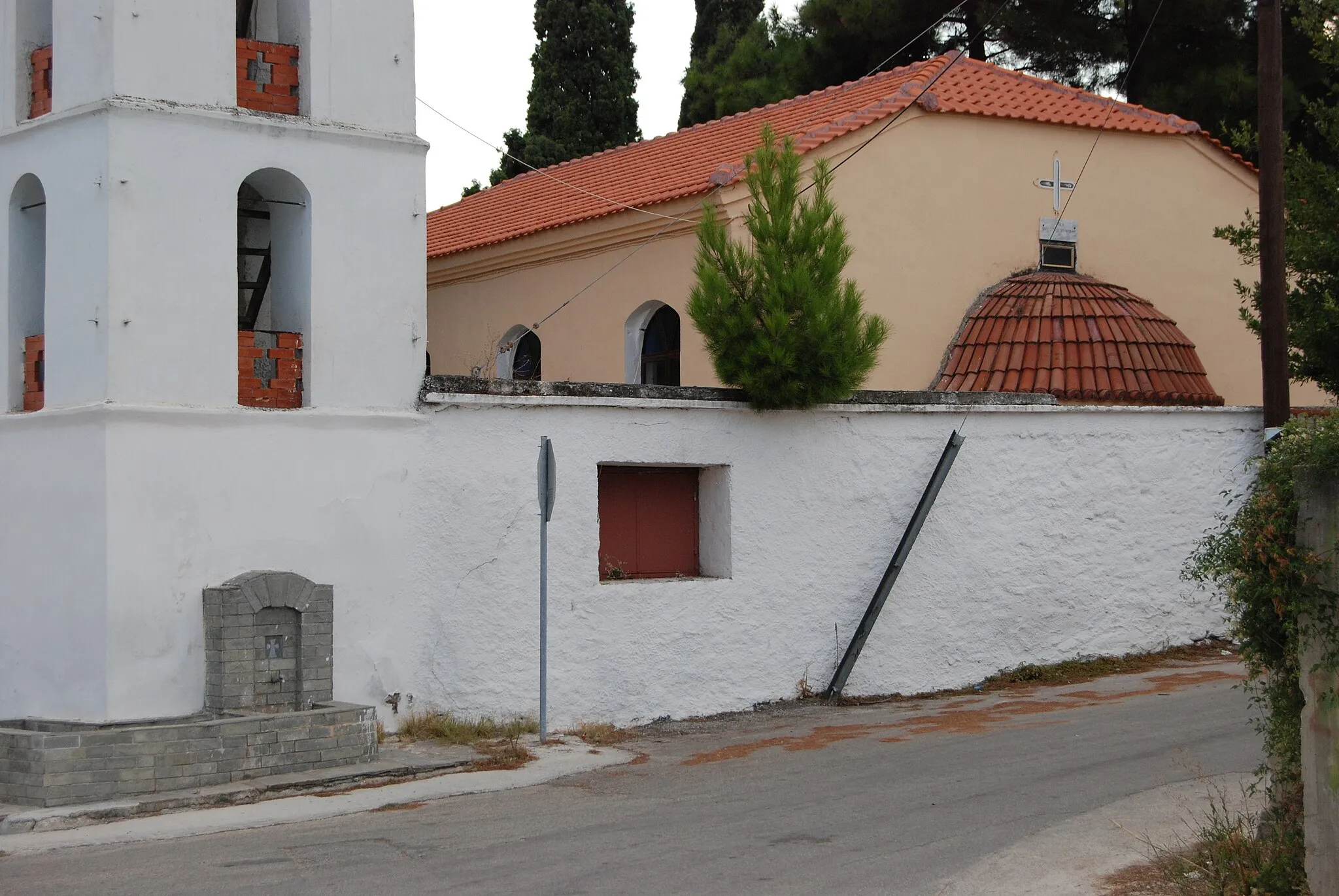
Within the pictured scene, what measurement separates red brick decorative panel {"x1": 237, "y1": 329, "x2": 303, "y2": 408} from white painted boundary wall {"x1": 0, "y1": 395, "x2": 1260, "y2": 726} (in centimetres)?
30

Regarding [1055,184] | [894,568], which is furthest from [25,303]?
[1055,184]

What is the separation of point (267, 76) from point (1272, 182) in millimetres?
9379

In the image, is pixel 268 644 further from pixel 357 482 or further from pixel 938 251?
pixel 938 251

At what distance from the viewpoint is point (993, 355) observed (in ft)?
57.0

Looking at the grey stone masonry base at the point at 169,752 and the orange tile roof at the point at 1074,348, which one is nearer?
the grey stone masonry base at the point at 169,752

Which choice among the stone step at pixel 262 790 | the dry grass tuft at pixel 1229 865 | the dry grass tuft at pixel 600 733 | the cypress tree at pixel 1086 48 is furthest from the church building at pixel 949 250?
the dry grass tuft at pixel 1229 865

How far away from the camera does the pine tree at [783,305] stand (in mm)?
12633

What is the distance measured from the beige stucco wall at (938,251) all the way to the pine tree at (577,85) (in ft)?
27.2

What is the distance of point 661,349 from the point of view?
18688 millimetres

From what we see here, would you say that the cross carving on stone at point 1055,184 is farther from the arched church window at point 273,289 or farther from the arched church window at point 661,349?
the arched church window at point 273,289

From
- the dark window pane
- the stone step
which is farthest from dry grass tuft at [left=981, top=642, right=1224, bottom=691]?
the dark window pane

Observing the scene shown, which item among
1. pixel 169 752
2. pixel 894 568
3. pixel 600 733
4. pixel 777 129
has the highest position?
pixel 777 129

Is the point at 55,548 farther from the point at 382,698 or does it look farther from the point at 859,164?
the point at 859,164

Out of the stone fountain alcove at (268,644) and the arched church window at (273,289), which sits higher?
the arched church window at (273,289)
